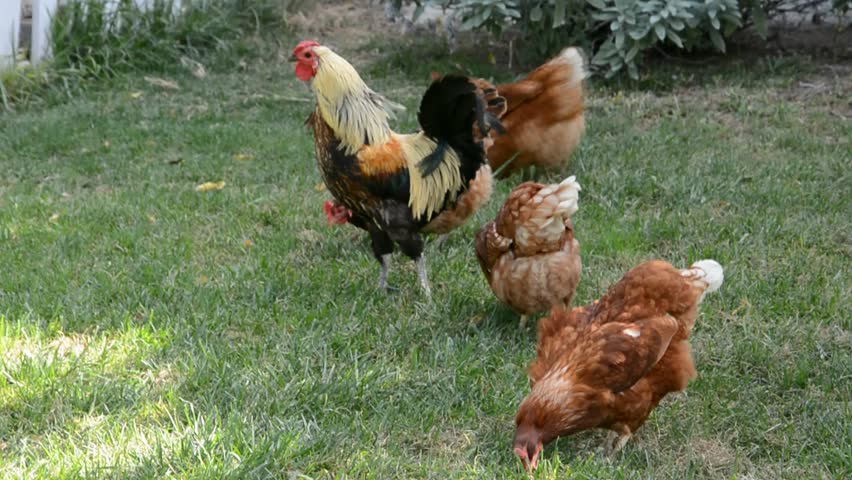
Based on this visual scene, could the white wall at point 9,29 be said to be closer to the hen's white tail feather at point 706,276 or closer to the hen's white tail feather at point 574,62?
the hen's white tail feather at point 574,62

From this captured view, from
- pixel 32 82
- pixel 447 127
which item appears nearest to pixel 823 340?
pixel 447 127

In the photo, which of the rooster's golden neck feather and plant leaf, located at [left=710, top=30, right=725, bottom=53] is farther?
plant leaf, located at [left=710, top=30, right=725, bottom=53]

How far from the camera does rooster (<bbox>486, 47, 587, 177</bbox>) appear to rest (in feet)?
21.7

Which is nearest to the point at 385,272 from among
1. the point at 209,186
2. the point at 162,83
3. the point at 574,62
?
the point at 209,186

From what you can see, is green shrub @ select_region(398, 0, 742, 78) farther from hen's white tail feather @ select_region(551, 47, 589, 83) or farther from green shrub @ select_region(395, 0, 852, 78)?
hen's white tail feather @ select_region(551, 47, 589, 83)

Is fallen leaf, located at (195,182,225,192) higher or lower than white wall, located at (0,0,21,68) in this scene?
lower

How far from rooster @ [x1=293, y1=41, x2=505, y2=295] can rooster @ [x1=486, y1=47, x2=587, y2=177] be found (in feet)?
4.93

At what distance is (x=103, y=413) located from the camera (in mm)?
3748

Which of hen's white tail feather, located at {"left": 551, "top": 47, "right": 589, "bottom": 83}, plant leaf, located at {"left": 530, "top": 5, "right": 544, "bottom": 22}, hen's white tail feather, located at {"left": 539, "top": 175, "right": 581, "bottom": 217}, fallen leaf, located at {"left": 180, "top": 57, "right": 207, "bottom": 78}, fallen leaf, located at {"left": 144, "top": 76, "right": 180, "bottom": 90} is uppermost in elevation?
plant leaf, located at {"left": 530, "top": 5, "right": 544, "bottom": 22}

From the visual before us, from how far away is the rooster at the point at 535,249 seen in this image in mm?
4324

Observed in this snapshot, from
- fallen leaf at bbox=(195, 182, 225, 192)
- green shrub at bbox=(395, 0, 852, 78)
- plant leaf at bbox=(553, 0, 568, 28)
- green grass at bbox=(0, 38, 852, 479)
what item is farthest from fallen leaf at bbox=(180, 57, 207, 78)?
plant leaf at bbox=(553, 0, 568, 28)

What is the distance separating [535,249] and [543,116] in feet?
7.79

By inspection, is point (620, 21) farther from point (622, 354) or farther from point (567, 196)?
point (622, 354)

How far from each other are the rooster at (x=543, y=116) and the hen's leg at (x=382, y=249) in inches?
68.7
